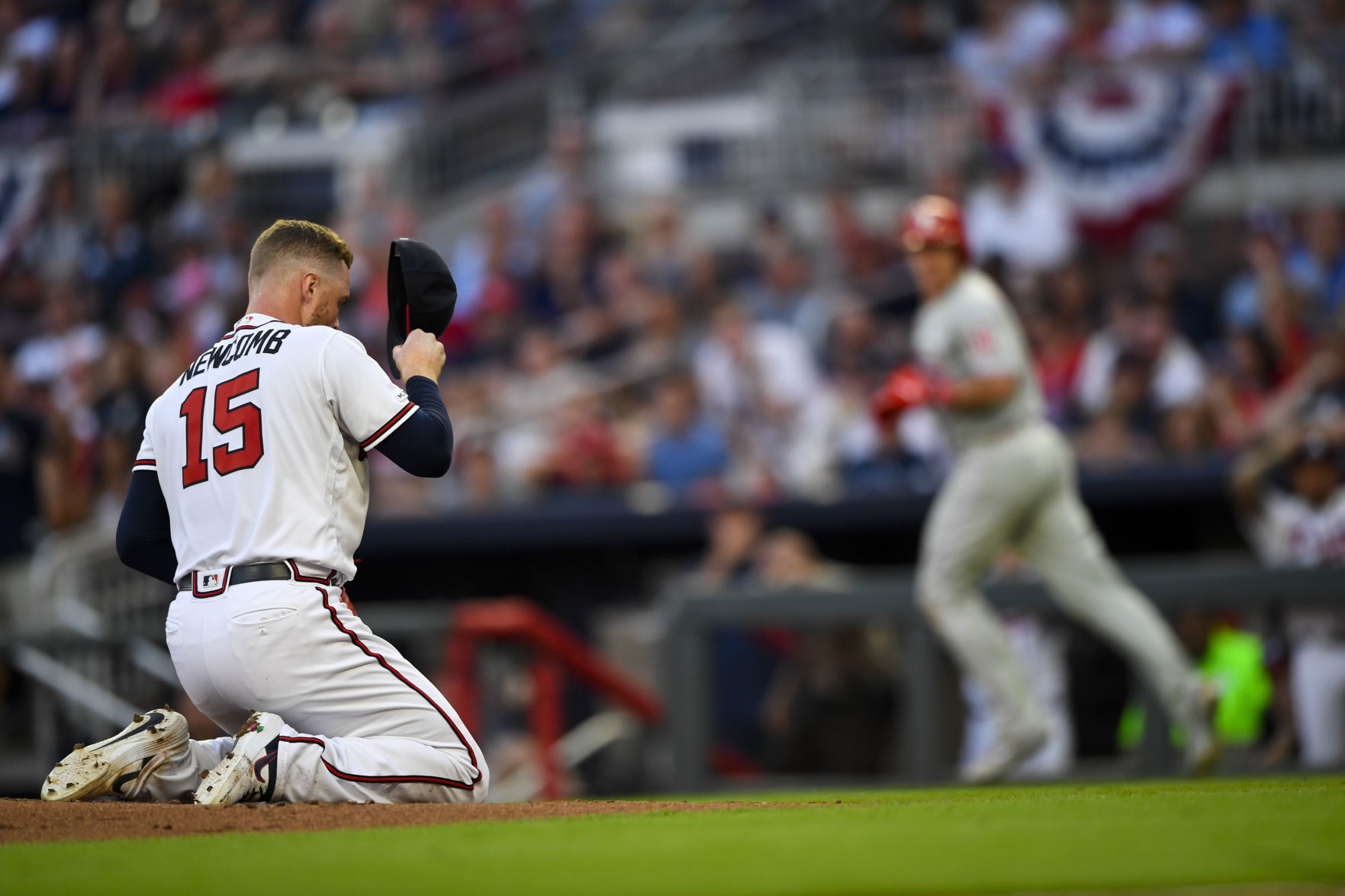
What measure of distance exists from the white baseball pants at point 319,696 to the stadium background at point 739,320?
4085 millimetres

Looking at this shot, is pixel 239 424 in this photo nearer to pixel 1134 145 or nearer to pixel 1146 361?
pixel 1146 361

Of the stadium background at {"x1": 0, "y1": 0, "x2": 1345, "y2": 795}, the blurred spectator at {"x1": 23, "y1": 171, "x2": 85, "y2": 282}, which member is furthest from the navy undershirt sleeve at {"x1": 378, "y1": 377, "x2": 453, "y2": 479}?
the blurred spectator at {"x1": 23, "y1": 171, "x2": 85, "y2": 282}

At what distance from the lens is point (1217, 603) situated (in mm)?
7734

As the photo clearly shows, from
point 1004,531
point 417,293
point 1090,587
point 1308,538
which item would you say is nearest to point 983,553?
point 1004,531

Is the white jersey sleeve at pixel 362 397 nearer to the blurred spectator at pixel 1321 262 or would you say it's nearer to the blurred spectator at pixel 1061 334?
the blurred spectator at pixel 1061 334

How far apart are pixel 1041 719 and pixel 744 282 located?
5.67 m

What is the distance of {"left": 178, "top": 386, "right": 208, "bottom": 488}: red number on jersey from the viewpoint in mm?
4160

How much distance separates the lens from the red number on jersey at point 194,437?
416cm

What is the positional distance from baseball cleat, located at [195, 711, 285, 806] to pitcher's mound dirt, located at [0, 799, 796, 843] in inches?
1.2

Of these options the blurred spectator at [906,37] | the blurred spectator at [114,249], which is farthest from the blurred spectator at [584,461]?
the blurred spectator at [114,249]

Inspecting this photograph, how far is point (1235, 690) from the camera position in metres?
7.66

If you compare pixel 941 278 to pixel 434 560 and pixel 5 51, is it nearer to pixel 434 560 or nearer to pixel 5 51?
pixel 434 560

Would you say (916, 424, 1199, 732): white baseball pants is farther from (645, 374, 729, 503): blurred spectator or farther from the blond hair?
(645, 374, 729, 503): blurred spectator

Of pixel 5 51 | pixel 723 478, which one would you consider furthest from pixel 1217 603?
pixel 5 51
